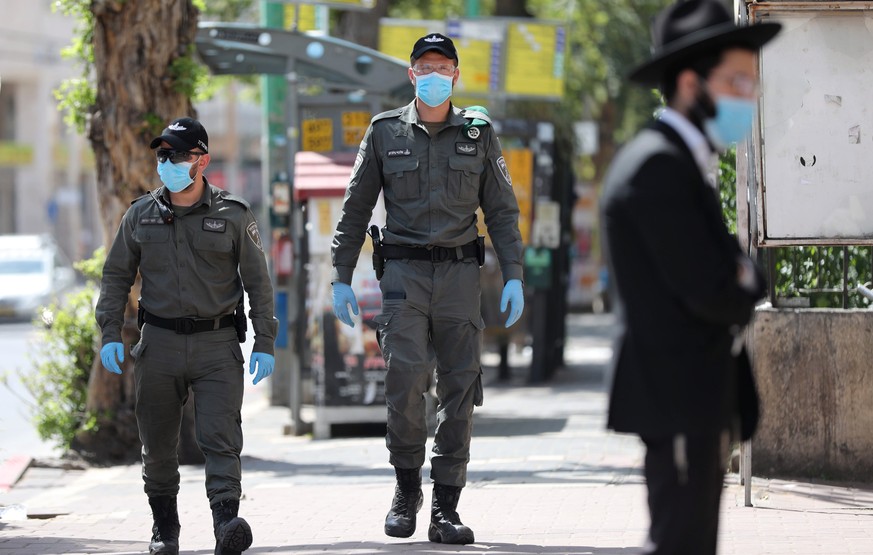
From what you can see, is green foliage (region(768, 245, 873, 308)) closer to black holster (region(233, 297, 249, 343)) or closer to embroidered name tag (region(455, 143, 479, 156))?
embroidered name tag (region(455, 143, 479, 156))

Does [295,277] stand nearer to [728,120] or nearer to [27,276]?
[728,120]

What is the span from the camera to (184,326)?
5801mm

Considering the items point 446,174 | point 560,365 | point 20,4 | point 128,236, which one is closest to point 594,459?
point 446,174

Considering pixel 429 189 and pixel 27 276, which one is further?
pixel 27 276

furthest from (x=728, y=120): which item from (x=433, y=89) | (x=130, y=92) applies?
(x=130, y=92)

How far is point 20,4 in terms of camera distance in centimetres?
4738

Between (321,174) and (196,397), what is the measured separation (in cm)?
449

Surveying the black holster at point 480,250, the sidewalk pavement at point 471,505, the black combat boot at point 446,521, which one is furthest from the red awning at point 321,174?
the black combat boot at point 446,521

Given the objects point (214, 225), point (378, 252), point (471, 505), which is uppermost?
point (214, 225)

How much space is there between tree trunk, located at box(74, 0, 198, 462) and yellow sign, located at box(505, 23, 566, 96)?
738 centimetres

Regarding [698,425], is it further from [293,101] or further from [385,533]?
[293,101]

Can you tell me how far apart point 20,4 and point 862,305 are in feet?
143

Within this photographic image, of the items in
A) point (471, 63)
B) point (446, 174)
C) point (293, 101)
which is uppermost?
point (471, 63)

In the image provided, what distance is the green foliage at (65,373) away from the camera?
9750 mm
